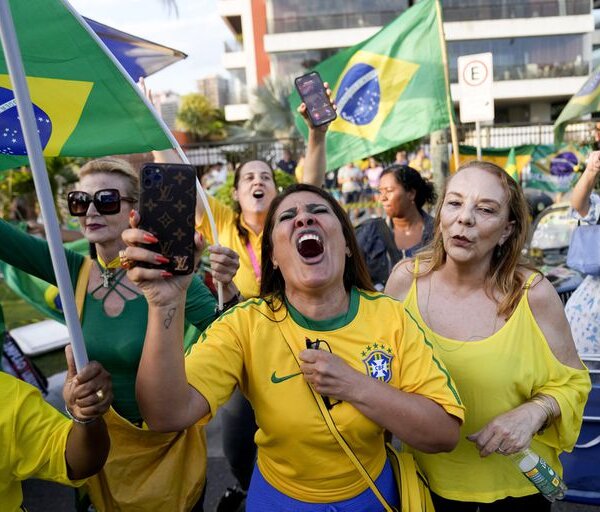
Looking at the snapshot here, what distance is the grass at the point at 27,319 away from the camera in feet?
18.6

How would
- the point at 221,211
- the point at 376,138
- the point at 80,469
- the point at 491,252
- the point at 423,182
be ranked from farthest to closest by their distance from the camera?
the point at 376,138 → the point at 423,182 → the point at 221,211 → the point at 491,252 → the point at 80,469

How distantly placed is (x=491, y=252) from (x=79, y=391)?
4.76 ft

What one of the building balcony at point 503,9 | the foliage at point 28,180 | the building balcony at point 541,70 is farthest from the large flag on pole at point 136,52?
the building balcony at point 503,9

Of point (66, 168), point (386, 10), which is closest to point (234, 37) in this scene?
point (386, 10)

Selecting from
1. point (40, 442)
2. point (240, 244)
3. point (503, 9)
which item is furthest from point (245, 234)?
point (503, 9)

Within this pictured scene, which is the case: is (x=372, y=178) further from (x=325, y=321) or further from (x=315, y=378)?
(x=315, y=378)

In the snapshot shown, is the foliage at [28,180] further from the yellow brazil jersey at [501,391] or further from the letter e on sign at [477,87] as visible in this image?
the yellow brazil jersey at [501,391]

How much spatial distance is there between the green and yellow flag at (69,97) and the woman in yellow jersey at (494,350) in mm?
1122

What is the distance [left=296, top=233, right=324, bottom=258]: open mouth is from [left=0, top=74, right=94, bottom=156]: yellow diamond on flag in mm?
916

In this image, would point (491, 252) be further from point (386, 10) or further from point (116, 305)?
point (386, 10)

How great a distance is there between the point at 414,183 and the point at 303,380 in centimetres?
282

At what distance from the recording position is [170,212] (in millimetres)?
1239

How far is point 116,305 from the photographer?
2061 mm

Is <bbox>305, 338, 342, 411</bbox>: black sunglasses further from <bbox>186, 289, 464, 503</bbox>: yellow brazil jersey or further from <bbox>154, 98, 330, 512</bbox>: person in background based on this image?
<bbox>154, 98, 330, 512</bbox>: person in background
